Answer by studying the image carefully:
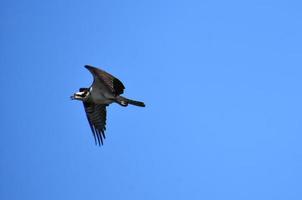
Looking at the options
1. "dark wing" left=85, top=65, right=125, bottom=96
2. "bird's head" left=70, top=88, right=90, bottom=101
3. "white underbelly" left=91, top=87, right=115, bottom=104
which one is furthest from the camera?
"bird's head" left=70, top=88, right=90, bottom=101

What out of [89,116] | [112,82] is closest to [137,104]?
[112,82]

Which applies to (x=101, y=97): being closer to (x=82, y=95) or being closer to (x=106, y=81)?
(x=82, y=95)

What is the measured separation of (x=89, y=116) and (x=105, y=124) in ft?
2.46

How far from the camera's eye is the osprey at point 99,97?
3428 cm

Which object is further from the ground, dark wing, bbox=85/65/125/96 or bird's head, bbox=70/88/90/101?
bird's head, bbox=70/88/90/101

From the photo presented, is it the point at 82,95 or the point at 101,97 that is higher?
the point at 82,95

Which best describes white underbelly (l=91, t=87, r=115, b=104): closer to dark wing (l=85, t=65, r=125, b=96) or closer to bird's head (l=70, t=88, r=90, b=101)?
dark wing (l=85, t=65, r=125, b=96)

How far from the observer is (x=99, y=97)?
35.8 meters

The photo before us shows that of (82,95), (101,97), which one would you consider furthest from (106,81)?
(82,95)

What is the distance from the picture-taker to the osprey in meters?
34.3

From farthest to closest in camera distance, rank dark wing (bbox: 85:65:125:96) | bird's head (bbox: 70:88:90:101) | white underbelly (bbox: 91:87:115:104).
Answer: bird's head (bbox: 70:88:90:101) → white underbelly (bbox: 91:87:115:104) → dark wing (bbox: 85:65:125:96)

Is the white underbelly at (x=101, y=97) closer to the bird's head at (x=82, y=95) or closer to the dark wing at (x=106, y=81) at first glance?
the dark wing at (x=106, y=81)

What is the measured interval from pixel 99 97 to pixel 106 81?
1540mm

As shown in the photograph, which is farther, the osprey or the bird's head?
the bird's head
